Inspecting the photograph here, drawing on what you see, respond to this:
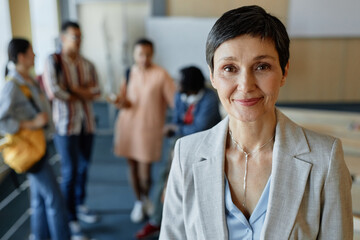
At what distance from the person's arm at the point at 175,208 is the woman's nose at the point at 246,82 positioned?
306 mm

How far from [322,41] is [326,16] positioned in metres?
0.47

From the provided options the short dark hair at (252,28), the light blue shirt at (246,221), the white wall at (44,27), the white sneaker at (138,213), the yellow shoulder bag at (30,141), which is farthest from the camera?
the white wall at (44,27)

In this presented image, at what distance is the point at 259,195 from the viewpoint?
0.95 metres

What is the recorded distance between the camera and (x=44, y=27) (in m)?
5.07

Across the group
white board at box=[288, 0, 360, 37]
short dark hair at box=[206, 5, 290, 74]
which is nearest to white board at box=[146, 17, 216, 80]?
white board at box=[288, 0, 360, 37]

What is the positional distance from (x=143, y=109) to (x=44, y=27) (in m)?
2.88

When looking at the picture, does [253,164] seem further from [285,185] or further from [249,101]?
[249,101]

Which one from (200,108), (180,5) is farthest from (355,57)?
(200,108)

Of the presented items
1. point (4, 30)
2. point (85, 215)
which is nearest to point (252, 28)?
point (85, 215)

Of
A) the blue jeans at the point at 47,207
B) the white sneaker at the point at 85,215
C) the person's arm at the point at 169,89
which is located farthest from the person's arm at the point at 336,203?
the white sneaker at the point at 85,215

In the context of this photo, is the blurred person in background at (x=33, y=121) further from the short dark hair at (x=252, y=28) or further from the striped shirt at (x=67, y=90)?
the short dark hair at (x=252, y=28)

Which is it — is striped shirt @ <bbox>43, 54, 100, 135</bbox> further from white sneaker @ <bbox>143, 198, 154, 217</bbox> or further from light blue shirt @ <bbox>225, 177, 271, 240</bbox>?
light blue shirt @ <bbox>225, 177, 271, 240</bbox>

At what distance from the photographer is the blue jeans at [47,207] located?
237cm

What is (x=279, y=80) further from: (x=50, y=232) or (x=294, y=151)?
(x=50, y=232)
